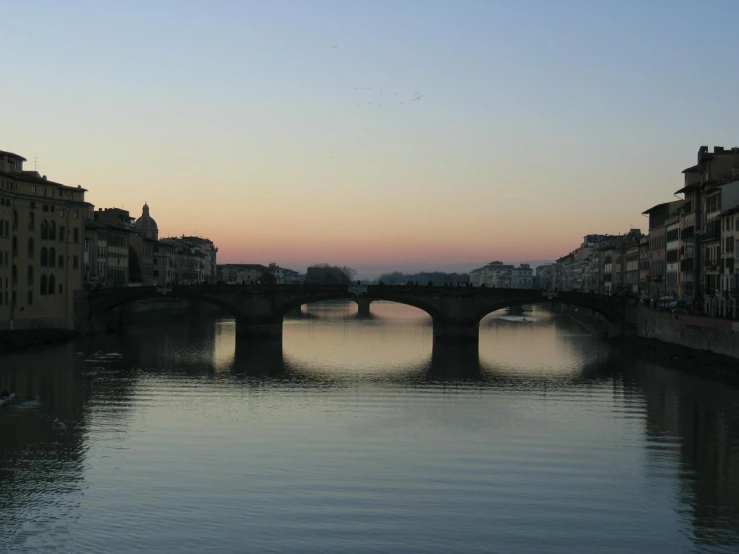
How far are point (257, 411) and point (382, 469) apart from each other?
15564mm

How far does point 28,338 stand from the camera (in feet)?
250

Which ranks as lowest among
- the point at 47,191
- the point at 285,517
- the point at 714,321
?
the point at 285,517

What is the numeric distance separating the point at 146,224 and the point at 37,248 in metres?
96.9

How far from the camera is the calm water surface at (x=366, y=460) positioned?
88.4ft

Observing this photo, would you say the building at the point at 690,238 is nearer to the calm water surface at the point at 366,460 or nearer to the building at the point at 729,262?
the building at the point at 729,262

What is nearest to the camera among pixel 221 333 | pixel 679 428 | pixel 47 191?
pixel 679 428

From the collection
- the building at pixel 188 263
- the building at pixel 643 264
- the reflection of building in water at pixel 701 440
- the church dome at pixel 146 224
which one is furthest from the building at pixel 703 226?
the church dome at pixel 146 224

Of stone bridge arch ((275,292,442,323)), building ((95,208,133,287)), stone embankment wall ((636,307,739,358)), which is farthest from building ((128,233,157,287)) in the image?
stone embankment wall ((636,307,739,358))

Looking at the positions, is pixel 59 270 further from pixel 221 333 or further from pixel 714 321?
pixel 714 321

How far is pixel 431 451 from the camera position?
123 ft

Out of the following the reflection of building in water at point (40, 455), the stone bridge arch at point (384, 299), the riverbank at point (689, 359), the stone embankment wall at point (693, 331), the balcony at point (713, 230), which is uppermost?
the balcony at point (713, 230)

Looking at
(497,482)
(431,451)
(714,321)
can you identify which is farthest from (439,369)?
(497,482)

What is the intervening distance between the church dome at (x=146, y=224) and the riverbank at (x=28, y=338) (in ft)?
304

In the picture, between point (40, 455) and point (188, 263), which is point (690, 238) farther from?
point (188, 263)
